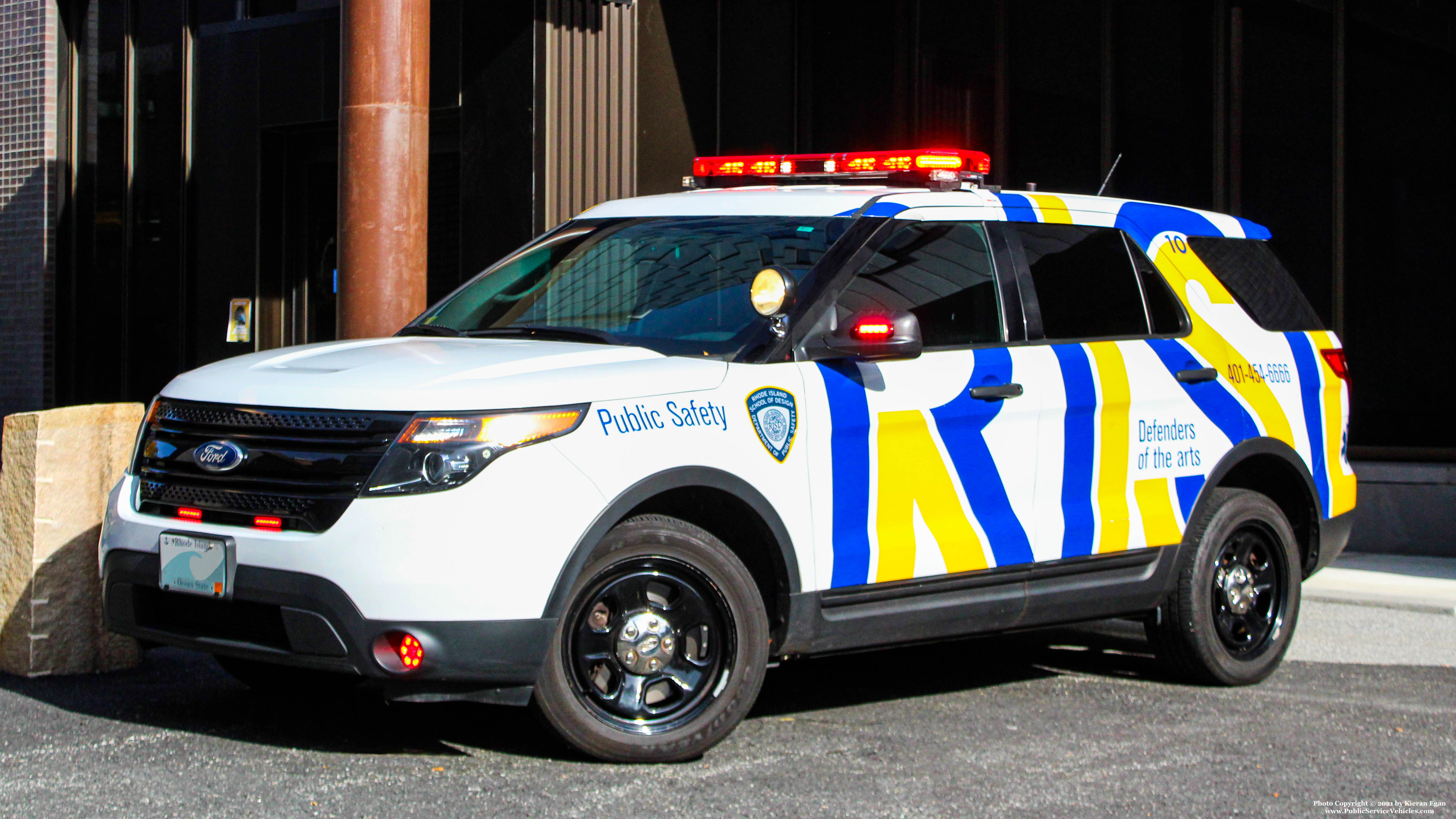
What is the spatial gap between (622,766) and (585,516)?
80 cm

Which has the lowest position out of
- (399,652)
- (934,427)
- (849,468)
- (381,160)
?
(399,652)

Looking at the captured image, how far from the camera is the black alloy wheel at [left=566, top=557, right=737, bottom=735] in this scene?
16.0 feet

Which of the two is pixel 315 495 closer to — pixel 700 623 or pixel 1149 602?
pixel 700 623

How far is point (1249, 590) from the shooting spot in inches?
264

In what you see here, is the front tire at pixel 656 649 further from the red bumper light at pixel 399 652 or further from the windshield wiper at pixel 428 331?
the windshield wiper at pixel 428 331

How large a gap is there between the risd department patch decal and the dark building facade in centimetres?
637

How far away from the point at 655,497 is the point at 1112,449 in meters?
1.97

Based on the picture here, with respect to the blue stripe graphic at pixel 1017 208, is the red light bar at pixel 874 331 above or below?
below

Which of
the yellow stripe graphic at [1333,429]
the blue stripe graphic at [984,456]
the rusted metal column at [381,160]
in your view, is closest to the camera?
the blue stripe graphic at [984,456]

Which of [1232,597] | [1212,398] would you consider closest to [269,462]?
[1212,398]

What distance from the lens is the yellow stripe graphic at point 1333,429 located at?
275 inches

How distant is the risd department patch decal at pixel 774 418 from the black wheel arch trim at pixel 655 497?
0.16m

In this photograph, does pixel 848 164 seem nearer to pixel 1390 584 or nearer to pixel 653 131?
pixel 1390 584

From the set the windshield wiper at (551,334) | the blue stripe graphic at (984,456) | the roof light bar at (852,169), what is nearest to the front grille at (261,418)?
the windshield wiper at (551,334)
